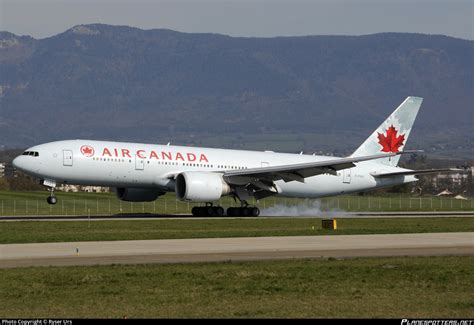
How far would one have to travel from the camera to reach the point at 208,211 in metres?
63.0

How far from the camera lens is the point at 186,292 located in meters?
25.4

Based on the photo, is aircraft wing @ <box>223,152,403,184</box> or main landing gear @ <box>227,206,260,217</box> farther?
main landing gear @ <box>227,206,260,217</box>

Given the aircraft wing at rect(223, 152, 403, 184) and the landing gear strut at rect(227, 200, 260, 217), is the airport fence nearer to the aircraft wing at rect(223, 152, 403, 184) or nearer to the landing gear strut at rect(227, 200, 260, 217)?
the landing gear strut at rect(227, 200, 260, 217)

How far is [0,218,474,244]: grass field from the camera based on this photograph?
44.2 meters

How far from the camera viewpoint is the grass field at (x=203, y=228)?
1741 inches

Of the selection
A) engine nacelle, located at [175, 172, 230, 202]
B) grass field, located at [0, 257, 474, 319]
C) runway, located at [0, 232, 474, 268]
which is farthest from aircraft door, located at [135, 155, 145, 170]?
grass field, located at [0, 257, 474, 319]

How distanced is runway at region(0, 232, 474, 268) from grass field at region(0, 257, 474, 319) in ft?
7.74

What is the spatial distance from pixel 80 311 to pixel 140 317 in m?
1.65

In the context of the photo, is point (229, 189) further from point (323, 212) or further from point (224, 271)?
point (224, 271)

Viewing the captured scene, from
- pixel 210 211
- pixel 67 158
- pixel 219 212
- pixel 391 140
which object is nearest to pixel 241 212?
pixel 219 212

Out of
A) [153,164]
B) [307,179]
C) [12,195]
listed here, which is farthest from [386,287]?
[12,195]

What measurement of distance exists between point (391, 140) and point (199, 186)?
→ 57.9 feet

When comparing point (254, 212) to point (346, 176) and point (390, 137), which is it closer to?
point (346, 176)

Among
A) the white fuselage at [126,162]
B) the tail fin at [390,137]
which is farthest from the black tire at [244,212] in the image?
the tail fin at [390,137]
